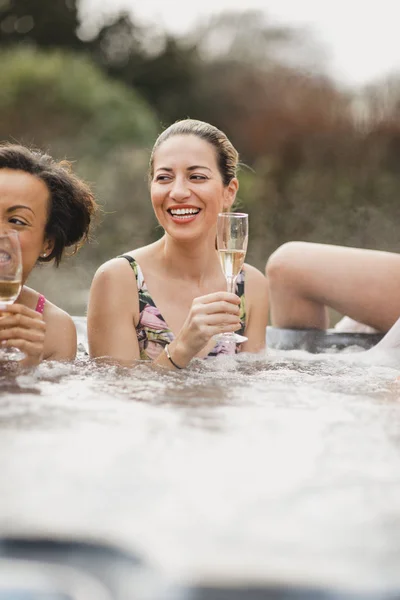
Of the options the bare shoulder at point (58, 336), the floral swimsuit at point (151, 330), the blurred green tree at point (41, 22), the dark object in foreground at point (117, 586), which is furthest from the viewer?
the blurred green tree at point (41, 22)

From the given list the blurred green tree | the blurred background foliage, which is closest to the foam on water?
the blurred background foliage

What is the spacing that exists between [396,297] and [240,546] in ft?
8.28

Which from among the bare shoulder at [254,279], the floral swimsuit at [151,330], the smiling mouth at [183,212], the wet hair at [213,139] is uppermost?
the wet hair at [213,139]

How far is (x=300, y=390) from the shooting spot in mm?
1831

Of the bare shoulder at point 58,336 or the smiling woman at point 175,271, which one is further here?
the smiling woman at point 175,271

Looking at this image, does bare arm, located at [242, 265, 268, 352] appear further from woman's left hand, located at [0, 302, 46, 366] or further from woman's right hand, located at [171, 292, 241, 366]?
woman's left hand, located at [0, 302, 46, 366]

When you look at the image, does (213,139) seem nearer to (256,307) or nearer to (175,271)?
(175,271)

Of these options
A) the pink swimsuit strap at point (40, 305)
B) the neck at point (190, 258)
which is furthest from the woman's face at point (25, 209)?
the neck at point (190, 258)

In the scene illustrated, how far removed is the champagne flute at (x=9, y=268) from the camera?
1934 mm

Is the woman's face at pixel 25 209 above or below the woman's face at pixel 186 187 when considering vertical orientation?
below

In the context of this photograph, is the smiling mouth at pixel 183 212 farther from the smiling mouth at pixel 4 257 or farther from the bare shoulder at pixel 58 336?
the smiling mouth at pixel 4 257

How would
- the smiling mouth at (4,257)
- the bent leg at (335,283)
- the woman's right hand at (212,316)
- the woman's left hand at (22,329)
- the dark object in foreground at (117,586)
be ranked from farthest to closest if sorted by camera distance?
the bent leg at (335,283)
the woman's right hand at (212,316)
the woman's left hand at (22,329)
the smiling mouth at (4,257)
the dark object in foreground at (117,586)

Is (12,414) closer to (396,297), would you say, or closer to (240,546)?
(240,546)

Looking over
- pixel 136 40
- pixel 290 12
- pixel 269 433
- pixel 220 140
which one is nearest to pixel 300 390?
pixel 269 433
